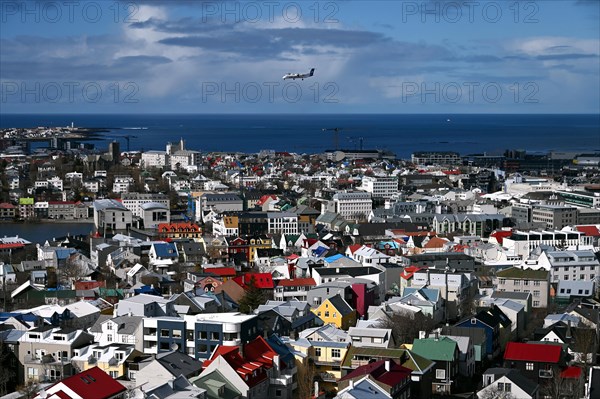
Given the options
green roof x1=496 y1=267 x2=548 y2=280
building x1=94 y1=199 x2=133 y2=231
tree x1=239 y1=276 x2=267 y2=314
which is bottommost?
building x1=94 y1=199 x2=133 y2=231

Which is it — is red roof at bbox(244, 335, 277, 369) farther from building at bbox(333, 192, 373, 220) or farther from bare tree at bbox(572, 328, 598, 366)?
building at bbox(333, 192, 373, 220)

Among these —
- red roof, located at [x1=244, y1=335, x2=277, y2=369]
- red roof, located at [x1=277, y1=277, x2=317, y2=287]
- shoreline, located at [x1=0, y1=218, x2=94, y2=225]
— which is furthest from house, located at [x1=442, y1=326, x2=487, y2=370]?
shoreline, located at [x1=0, y1=218, x2=94, y2=225]

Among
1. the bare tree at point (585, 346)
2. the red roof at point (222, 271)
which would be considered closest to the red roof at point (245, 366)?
the bare tree at point (585, 346)

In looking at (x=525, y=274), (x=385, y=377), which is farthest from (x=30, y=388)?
(x=525, y=274)

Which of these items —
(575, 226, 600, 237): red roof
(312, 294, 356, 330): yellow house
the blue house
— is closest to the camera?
the blue house

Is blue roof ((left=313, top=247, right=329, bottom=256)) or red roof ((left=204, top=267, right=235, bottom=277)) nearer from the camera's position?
red roof ((left=204, top=267, right=235, bottom=277))

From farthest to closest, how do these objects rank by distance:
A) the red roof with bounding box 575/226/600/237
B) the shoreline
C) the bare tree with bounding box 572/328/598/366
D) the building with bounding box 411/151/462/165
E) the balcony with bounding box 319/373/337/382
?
the building with bounding box 411/151/462/165 < the shoreline < the red roof with bounding box 575/226/600/237 < the bare tree with bounding box 572/328/598/366 < the balcony with bounding box 319/373/337/382

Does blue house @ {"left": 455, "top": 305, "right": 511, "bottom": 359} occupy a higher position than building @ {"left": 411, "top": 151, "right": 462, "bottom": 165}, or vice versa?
building @ {"left": 411, "top": 151, "right": 462, "bottom": 165}
